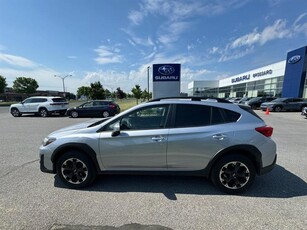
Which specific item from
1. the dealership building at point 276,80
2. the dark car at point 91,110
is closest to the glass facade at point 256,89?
the dealership building at point 276,80

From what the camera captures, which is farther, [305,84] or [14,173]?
[305,84]

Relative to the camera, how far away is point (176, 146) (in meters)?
3.27

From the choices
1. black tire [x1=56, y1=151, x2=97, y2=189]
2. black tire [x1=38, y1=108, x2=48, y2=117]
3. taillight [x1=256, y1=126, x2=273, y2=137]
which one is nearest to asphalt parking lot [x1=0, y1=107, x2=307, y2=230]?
black tire [x1=56, y1=151, x2=97, y2=189]

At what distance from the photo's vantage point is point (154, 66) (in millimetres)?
14344

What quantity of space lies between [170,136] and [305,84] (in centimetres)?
3344

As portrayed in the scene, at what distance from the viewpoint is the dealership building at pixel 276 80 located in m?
28.2

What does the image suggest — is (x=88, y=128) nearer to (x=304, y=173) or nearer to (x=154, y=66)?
(x=304, y=173)

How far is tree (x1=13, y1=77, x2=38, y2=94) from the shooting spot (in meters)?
76.7

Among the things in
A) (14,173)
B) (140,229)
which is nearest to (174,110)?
(140,229)

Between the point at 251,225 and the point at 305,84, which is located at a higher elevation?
the point at 305,84

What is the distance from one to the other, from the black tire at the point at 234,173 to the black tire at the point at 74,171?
2.24 m

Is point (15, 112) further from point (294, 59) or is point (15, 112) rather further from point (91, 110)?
point (294, 59)

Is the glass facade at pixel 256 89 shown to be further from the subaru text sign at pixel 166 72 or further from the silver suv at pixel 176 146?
the silver suv at pixel 176 146

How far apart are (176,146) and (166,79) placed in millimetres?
11667
